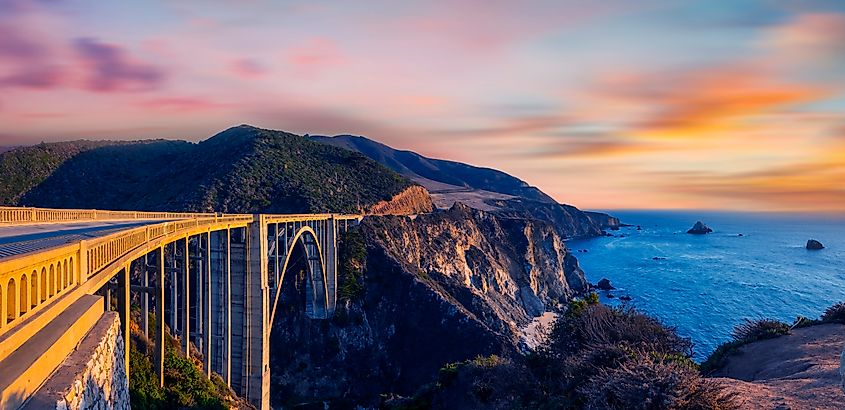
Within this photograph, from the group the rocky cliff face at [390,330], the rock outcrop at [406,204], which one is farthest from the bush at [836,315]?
the rock outcrop at [406,204]

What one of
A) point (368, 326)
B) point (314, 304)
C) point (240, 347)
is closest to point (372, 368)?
point (368, 326)

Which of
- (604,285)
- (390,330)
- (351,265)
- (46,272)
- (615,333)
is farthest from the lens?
(604,285)

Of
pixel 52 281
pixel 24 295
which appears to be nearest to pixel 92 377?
pixel 52 281

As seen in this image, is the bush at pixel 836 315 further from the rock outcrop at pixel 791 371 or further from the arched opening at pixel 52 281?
the arched opening at pixel 52 281

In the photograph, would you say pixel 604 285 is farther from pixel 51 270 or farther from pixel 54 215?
pixel 51 270

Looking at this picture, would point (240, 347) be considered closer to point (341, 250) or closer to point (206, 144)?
point (341, 250)

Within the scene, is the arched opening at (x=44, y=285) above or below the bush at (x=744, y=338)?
above
